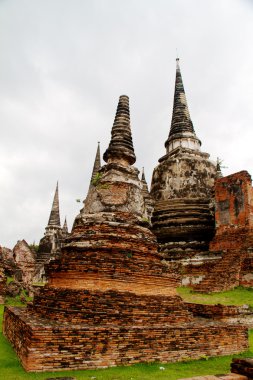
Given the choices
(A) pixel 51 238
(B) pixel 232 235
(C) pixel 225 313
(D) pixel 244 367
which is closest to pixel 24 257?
(A) pixel 51 238

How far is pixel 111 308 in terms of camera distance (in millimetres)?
6688

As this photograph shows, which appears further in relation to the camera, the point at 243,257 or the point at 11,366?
the point at 243,257

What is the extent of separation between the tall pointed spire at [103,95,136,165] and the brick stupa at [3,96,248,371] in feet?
3.14

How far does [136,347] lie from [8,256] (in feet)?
64.1

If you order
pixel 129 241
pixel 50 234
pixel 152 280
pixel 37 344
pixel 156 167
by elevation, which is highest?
pixel 156 167

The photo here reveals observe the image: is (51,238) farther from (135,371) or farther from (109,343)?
(135,371)

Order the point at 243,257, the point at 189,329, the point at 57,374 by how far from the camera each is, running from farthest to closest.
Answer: the point at 243,257 → the point at 189,329 → the point at 57,374

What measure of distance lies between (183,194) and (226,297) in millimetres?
6223

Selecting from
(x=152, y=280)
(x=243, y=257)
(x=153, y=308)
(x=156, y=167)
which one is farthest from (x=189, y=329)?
(x=156, y=167)

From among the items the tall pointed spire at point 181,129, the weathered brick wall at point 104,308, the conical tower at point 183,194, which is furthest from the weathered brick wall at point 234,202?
the weathered brick wall at point 104,308

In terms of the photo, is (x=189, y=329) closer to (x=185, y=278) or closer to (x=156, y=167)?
(x=185, y=278)

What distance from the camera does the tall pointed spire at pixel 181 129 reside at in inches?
746

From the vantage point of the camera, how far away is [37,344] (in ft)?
17.8

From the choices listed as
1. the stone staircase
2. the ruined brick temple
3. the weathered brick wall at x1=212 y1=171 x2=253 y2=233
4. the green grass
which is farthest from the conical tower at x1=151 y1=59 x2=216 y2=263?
the ruined brick temple
